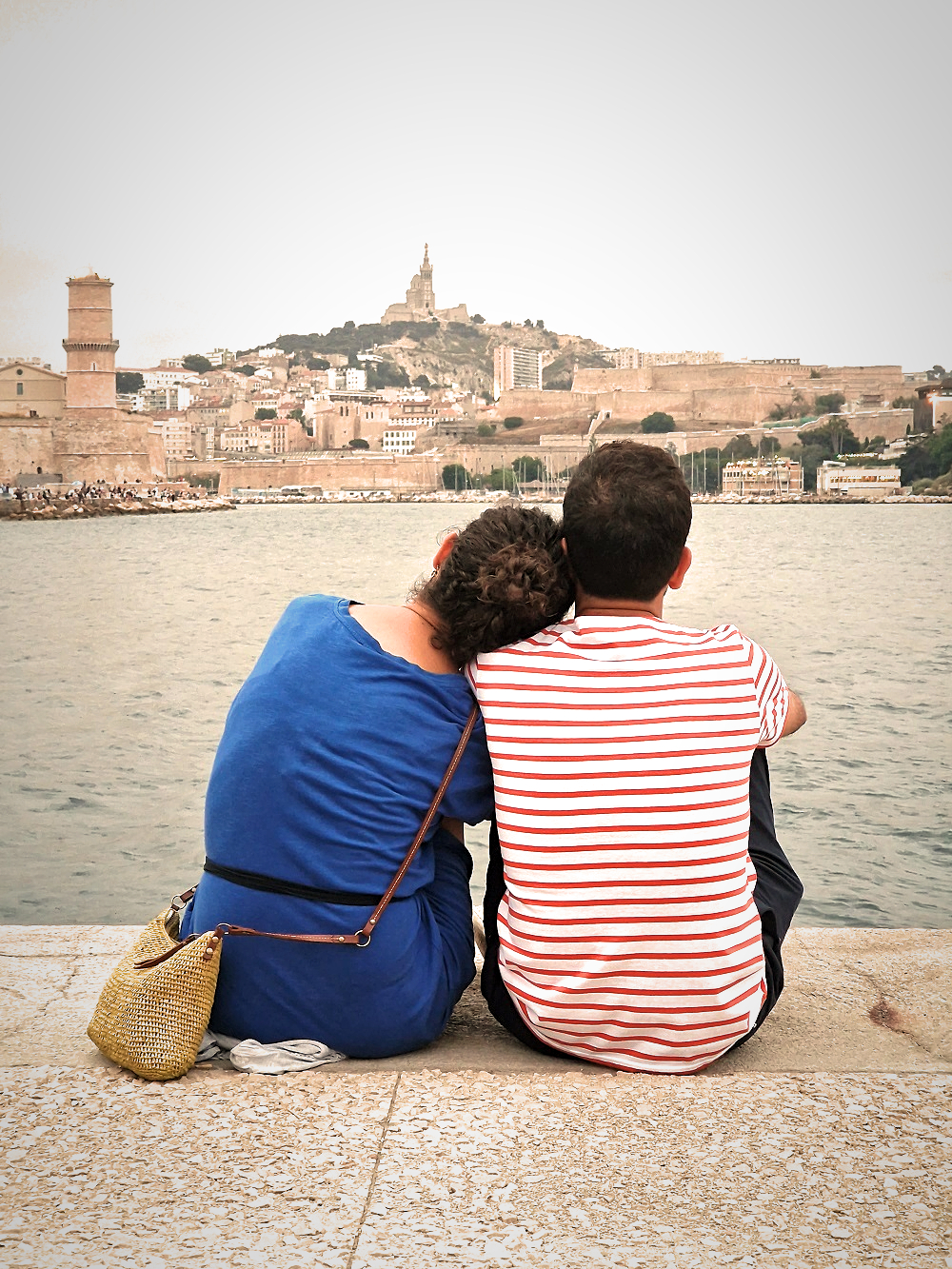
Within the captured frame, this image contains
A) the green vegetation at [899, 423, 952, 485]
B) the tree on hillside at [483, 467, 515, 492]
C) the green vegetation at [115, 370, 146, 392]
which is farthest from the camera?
the green vegetation at [115, 370, 146, 392]

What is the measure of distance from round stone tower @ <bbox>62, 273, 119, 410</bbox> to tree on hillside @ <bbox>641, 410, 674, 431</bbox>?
51.6ft

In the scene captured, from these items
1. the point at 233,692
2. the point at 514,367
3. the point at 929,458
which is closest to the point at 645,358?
the point at 514,367

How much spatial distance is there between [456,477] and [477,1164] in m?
38.1

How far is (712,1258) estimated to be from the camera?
647 millimetres

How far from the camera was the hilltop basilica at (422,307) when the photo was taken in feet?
208

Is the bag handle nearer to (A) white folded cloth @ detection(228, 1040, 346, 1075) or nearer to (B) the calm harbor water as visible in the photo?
(A) white folded cloth @ detection(228, 1040, 346, 1075)

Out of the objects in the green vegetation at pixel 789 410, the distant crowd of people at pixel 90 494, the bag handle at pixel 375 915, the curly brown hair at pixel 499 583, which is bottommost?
the bag handle at pixel 375 915

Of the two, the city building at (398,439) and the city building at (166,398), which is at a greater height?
the city building at (166,398)

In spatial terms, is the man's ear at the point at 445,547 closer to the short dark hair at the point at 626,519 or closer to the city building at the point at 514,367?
the short dark hair at the point at 626,519

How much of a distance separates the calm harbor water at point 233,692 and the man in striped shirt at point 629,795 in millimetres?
788

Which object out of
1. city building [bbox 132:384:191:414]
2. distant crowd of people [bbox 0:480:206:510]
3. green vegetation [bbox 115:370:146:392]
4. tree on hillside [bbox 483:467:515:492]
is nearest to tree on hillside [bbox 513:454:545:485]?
tree on hillside [bbox 483:467:515:492]

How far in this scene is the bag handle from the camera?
0.89 m

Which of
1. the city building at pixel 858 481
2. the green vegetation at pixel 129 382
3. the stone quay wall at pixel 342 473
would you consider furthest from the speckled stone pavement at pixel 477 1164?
the green vegetation at pixel 129 382

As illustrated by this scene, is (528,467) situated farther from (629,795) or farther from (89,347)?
(629,795)
